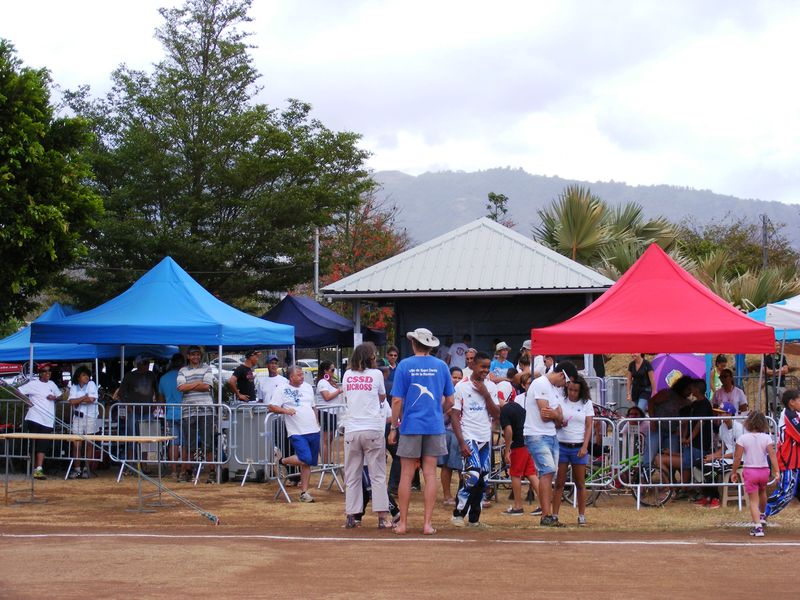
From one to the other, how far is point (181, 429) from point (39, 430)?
2.52m

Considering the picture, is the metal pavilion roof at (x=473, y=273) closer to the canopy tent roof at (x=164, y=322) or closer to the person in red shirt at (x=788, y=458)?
the canopy tent roof at (x=164, y=322)

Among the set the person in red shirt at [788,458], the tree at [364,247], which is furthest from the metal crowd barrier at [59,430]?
the tree at [364,247]

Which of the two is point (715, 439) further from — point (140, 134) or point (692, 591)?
point (140, 134)

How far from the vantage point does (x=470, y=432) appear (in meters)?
11.6

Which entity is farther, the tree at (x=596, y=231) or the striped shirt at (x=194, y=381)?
the tree at (x=596, y=231)

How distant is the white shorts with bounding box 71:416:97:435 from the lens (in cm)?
1647

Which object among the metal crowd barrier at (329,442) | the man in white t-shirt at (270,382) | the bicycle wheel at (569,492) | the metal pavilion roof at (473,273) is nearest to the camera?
the bicycle wheel at (569,492)

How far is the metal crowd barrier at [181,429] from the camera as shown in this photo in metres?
15.6

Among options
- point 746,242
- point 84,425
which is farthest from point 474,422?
point 746,242

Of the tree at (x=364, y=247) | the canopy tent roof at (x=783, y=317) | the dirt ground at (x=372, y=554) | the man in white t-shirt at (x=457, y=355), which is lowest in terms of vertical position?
the dirt ground at (x=372, y=554)

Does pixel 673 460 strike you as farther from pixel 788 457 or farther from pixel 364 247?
pixel 364 247

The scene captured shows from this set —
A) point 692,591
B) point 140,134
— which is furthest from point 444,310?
point 692,591

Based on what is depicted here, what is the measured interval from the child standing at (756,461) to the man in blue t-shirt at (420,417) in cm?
303

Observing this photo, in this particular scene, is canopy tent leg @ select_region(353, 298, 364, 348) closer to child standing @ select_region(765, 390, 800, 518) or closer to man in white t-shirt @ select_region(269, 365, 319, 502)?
man in white t-shirt @ select_region(269, 365, 319, 502)
